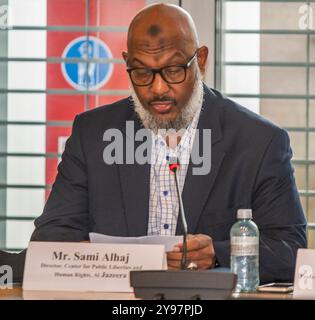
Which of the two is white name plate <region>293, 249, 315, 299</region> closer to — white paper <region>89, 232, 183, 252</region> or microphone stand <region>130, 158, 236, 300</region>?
microphone stand <region>130, 158, 236, 300</region>

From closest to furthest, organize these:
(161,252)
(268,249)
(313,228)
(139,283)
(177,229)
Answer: (139,283), (161,252), (268,249), (177,229), (313,228)

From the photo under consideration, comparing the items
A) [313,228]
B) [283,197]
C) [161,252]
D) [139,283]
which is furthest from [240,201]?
[313,228]

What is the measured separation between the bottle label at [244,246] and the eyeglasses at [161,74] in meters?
0.70

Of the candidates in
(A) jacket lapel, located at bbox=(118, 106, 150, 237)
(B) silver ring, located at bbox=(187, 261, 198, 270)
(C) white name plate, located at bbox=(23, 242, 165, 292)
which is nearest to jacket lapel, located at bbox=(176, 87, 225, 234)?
(A) jacket lapel, located at bbox=(118, 106, 150, 237)

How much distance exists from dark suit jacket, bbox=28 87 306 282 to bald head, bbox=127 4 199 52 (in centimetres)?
30

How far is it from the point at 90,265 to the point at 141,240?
0.55ft

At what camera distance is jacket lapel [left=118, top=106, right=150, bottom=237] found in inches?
128

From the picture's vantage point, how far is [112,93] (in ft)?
15.1

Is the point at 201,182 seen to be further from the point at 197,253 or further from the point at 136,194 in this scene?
the point at 197,253

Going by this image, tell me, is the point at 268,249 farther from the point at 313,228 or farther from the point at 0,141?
the point at 0,141

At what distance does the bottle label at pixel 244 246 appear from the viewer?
9.14ft

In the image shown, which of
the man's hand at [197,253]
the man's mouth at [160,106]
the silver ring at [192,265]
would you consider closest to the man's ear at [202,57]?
the man's mouth at [160,106]

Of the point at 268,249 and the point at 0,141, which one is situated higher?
the point at 0,141

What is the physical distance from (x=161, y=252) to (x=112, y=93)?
2.13 metres
